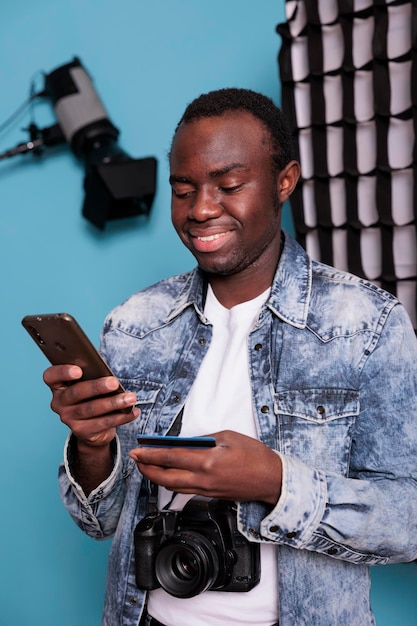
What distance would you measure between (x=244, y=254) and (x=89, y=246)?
0.90 m

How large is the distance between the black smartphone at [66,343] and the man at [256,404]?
17mm

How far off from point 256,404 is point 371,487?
178 mm

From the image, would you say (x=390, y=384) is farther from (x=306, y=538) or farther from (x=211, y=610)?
(x=211, y=610)

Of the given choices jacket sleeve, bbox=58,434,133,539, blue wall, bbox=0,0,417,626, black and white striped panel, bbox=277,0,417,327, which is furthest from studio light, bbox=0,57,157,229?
jacket sleeve, bbox=58,434,133,539

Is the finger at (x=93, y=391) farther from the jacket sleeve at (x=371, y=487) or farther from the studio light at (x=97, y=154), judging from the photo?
the studio light at (x=97, y=154)

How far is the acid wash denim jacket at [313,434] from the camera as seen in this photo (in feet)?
3.13

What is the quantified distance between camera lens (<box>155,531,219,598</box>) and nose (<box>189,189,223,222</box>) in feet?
1.33

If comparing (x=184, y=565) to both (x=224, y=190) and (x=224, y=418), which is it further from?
(x=224, y=190)

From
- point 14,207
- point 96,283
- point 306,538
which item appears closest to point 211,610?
point 306,538

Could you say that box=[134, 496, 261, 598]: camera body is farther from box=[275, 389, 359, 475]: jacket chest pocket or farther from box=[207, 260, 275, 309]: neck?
box=[207, 260, 275, 309]: neck

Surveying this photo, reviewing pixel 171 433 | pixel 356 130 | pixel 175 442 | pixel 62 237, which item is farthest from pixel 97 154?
pixel 175 442

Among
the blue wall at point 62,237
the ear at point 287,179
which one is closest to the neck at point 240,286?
the ear at point 287,179

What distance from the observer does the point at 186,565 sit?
0.96 metres

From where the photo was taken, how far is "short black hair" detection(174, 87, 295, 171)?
3.57 feet
